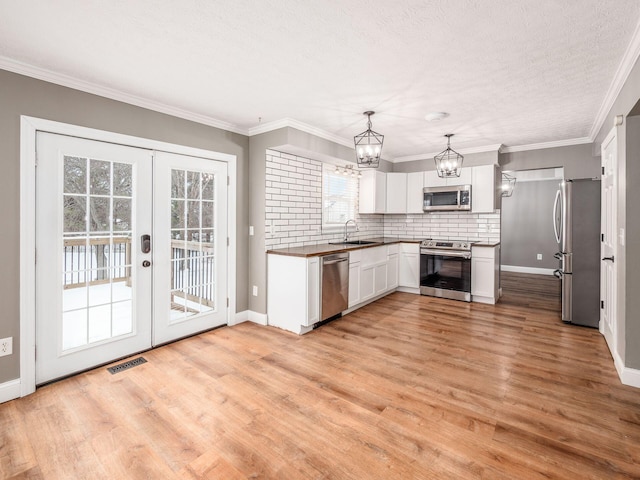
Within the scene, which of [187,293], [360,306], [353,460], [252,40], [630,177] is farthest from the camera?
[360,306]

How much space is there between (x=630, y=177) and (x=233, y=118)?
370 cm

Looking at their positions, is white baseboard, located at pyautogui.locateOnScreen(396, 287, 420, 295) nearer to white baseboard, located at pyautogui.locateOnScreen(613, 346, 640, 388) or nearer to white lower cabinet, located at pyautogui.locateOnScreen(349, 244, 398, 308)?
white lower cabinet, located at pyautogui.locateOnScreen(349, 244, 398, 308)

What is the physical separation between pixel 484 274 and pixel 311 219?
2.79 m

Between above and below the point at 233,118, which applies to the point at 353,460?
below

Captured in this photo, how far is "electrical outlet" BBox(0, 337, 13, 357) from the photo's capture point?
2.36 metres

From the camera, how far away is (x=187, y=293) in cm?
358

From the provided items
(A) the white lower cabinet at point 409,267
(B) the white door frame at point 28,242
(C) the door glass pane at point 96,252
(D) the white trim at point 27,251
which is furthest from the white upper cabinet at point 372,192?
(D) the white trim at point 27,251

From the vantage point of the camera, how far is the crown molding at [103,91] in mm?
2369

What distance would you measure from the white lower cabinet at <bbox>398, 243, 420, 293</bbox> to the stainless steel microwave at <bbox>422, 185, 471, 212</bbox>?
0.73 m

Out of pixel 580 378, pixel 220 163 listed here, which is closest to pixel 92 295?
pixel 220 163

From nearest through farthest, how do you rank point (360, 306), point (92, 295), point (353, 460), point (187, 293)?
point (353, 460) < point (92, 295) < point (187, 293) < point (360, 306)

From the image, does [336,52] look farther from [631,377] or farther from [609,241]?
[631,377]

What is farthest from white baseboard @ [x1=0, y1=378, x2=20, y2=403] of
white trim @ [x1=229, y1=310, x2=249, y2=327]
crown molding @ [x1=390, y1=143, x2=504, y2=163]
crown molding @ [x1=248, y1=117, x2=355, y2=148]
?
crown molding @ [x1=390, y1=143, x2=504, y2=163]

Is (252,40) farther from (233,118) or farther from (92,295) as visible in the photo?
(92,295)
